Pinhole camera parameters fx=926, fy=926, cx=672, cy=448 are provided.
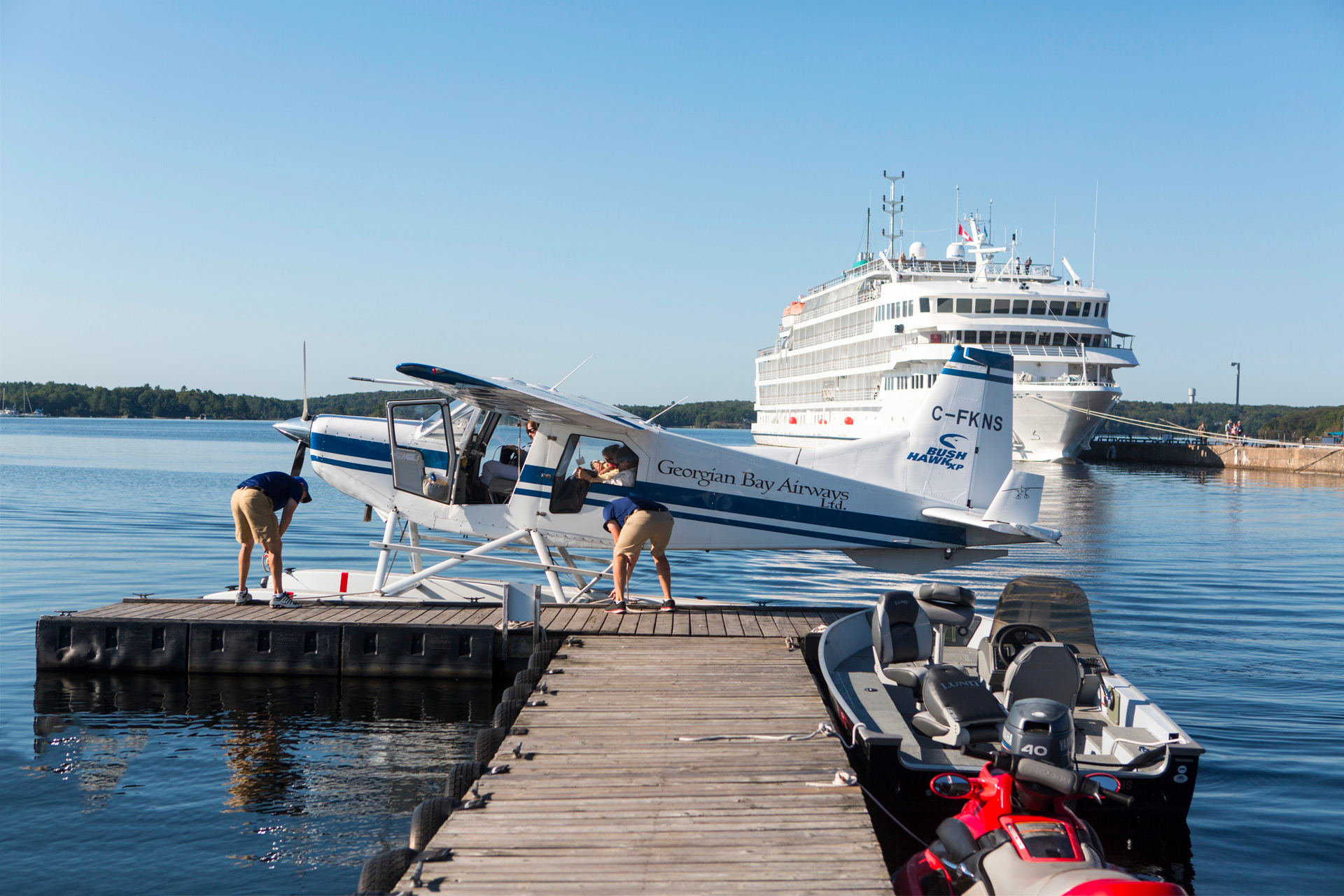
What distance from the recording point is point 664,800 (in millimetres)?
4168

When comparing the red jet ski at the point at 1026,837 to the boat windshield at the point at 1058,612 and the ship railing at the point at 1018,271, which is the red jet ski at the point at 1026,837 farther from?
the ship railing at the point at 1018,271

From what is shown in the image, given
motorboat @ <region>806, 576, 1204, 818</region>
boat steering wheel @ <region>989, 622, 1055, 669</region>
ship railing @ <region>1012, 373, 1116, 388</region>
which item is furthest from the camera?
ship railing @ <region>1012, 373, 1116, 388</region>

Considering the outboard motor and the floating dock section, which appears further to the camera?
the outboard motor

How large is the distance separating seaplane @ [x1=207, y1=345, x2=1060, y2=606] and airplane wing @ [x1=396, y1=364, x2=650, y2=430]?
0.03 m

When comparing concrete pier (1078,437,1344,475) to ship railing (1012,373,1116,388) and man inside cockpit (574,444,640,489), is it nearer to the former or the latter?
ship railing (1012,373,1116,388)

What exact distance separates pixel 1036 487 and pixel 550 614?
5009 millimetres

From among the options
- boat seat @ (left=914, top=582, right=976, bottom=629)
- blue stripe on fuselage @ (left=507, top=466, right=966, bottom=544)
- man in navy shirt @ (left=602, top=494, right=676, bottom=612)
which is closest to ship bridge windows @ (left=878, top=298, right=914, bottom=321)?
blue stripe on fuselage @ (left=507, top=466, right=966, bottom=544)

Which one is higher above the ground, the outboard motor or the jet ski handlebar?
the outboard motor

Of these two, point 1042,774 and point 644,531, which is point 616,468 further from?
point 1042,774

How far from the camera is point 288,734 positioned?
279 inches

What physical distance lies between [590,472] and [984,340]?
37.7 meters

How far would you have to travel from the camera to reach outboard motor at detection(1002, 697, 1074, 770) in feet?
12.6

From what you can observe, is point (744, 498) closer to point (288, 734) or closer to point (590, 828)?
point (288, 734)

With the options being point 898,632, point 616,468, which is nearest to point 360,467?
point 616,468
